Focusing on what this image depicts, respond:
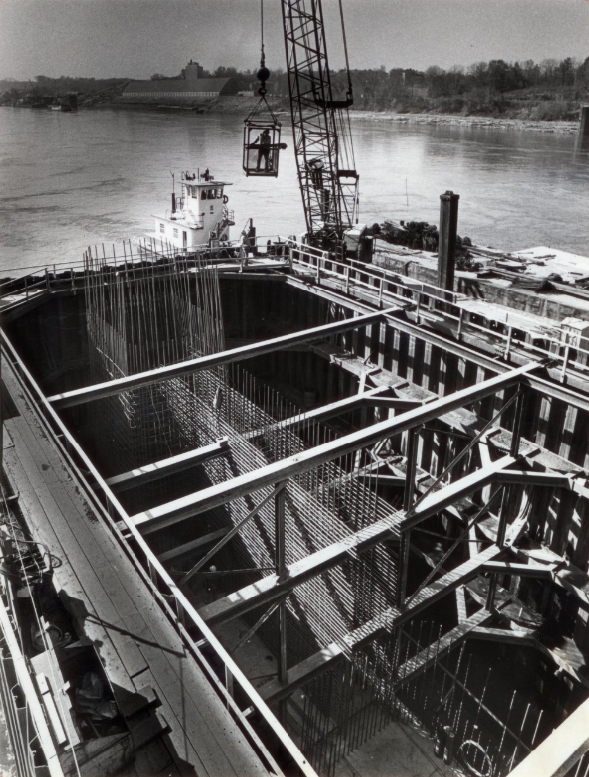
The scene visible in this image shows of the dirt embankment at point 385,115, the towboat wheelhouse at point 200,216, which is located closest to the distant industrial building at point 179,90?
the dirt embankment at point 385,115

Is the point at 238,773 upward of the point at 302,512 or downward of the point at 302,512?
upward

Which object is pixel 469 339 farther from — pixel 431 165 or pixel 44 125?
pixel 44 125

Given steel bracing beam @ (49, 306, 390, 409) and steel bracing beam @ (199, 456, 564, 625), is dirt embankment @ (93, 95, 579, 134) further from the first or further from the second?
steel bracing beam @ (199, 456, 564, 625)

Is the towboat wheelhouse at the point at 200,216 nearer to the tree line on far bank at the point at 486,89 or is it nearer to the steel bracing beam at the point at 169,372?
the steel bracing beam at the point at 169,372

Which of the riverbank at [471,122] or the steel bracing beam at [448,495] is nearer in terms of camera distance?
the steel bracing beam at [448,495]

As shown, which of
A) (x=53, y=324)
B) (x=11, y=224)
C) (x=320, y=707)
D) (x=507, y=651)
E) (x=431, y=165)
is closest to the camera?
(x=320, y=707)

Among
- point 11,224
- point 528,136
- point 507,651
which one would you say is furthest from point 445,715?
point 528,136
